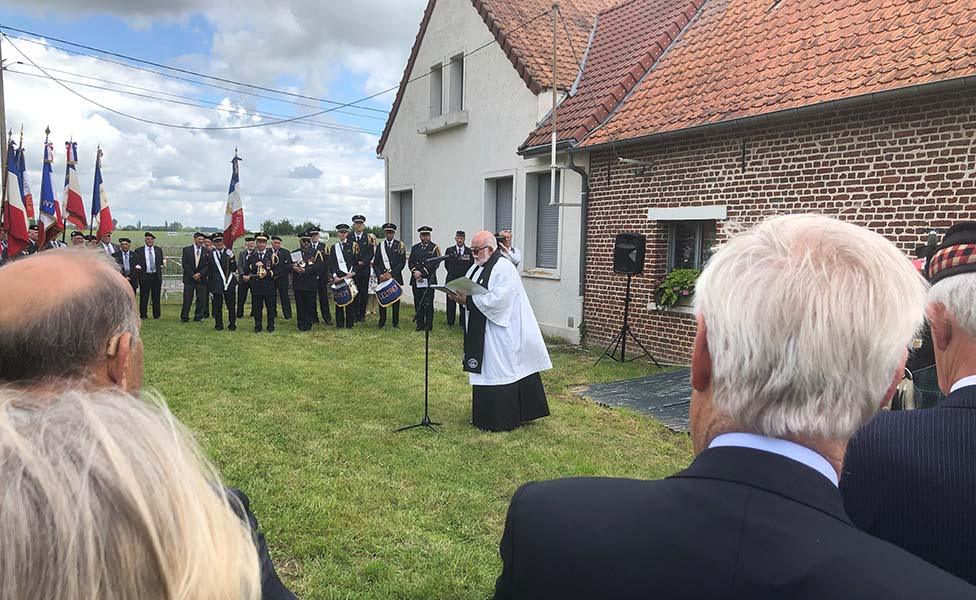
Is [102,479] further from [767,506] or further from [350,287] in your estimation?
[350,287]

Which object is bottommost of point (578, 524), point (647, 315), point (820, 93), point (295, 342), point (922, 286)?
point (295, 342)

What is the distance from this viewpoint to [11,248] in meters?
11.1

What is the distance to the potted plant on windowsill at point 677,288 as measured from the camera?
945 centimetres

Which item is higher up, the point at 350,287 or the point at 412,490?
the point at 350,287

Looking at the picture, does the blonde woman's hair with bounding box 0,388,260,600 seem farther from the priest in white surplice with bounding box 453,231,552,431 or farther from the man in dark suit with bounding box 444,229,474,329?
the man in dark suit with bounding box 444,229,474,329

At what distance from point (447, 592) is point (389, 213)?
15.3 m

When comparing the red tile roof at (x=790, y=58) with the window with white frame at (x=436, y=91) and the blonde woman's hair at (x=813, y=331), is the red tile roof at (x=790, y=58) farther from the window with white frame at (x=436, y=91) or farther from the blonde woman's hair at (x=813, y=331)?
the blonde woman's hair at (x=813, y=331)

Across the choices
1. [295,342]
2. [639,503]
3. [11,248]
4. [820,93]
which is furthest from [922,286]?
[11,248]

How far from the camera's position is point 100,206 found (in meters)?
16.3

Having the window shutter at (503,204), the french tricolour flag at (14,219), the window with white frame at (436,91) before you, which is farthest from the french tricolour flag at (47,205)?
the window shutter at (503,204)

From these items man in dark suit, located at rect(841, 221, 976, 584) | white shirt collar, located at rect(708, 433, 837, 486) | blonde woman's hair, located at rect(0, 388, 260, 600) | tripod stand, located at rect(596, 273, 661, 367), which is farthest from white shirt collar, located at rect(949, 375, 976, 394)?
tripod stand, located at rect(596, 273, 661, 367)

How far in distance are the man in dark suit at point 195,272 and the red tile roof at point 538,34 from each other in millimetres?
7916

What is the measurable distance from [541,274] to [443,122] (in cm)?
501

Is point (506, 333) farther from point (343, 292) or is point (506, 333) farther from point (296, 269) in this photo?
point (296, 269)
